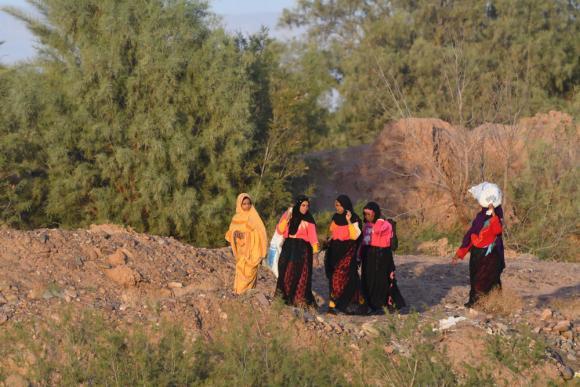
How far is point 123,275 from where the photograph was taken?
11195 millimetres

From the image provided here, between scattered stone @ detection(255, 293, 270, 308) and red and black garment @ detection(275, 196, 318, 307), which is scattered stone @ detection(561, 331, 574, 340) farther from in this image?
scattered stone @ detection(255, 293, 270, 308)

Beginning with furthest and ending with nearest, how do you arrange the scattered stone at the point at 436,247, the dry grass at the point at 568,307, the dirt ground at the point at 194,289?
the scattered stone at the point at 436,247, the dry grass at the point at 568,307, the dirt ground at the point at 194,289

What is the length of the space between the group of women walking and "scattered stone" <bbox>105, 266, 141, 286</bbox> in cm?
138

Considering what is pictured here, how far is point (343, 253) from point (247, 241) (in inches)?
41.3

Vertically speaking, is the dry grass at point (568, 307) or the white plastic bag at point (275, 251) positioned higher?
the white plastic bag at point (275, 251)

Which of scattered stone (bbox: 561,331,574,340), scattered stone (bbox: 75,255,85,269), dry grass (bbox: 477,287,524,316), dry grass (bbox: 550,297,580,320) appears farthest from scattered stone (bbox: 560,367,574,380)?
scattered stone (bbox: 75,255,85,269)

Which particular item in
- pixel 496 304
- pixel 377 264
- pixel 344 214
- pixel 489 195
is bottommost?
pixel 496 304

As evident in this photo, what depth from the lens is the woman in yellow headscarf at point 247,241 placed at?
33.8 feet

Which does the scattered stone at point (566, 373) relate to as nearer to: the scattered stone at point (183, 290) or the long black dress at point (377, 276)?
the long black dress at point (377, 276)

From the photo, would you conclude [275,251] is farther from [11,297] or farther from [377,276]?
[11,297]

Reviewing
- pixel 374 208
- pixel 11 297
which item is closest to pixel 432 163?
pixel 374 208

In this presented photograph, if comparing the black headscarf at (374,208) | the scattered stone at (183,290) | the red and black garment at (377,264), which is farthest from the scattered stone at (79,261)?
the black headscarf at (374,208)

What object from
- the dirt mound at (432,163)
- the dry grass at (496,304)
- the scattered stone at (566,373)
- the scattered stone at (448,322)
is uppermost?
the dirt mound at (432,163)

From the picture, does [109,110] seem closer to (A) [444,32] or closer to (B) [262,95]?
(B) [262,95]
